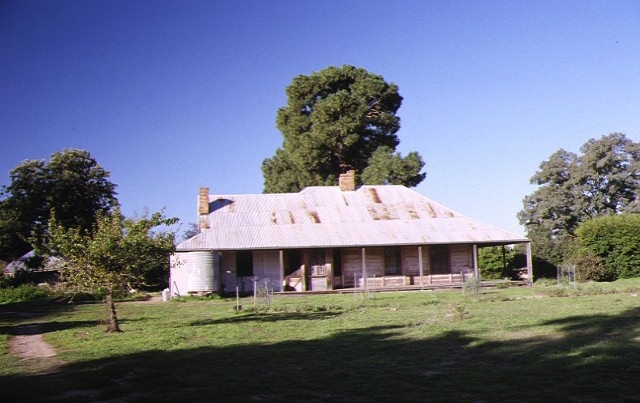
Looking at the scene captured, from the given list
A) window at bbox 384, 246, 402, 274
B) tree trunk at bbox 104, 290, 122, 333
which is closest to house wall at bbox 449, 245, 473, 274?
window at bbox 384, 246, 402, 274

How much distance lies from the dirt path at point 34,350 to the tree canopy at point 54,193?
27.8 metres

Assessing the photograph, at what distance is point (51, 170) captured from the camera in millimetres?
43281

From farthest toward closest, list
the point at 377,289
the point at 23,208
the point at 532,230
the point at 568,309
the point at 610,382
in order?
the point at 532,230
the point at 23,208
the point at 377,289
the point at 568,309
the point at 610,382

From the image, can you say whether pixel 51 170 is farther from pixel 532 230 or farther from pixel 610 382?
pixel 610 382

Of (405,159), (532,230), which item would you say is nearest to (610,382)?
(405,159)

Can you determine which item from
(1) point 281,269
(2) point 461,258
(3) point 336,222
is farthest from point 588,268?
(1) point 281,269

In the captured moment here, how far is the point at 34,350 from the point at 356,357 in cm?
681

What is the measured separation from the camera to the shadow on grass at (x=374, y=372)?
7242 mm

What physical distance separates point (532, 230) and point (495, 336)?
37968 millimetres

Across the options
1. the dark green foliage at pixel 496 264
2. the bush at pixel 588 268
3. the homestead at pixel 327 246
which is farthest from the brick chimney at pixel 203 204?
the bush at pixel 588 268

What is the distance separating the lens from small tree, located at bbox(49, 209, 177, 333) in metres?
14.1

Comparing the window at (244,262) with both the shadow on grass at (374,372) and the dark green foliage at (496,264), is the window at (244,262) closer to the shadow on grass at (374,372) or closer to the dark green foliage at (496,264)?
the dark green foliage at (496,264)

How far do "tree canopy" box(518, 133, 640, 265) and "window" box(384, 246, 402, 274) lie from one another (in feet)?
58.3

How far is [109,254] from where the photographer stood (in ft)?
46.6
